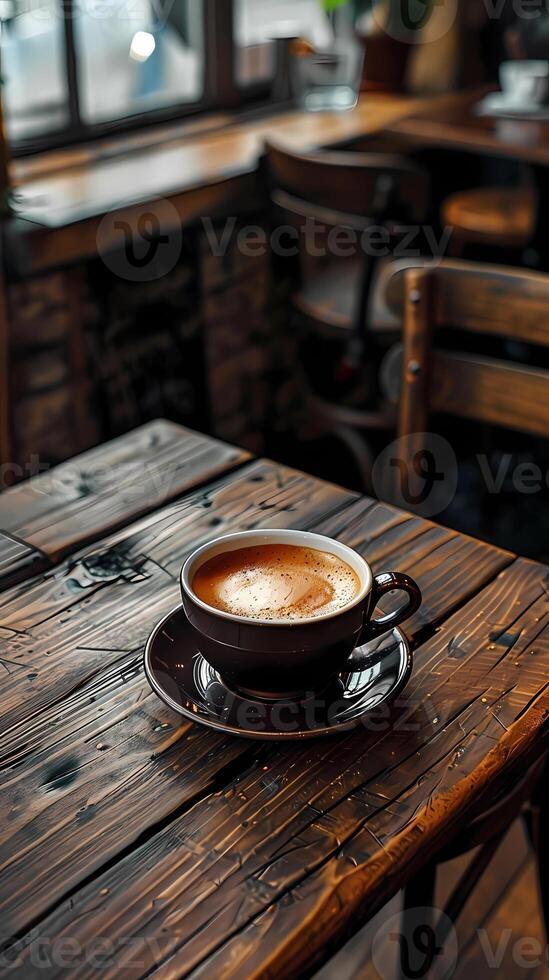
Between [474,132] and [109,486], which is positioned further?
[474,132]

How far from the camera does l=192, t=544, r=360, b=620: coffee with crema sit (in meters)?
0.83

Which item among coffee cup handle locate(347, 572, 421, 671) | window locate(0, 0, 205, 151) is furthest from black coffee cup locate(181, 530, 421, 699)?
window locate(0, 0, 205, 151)

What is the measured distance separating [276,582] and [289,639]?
0.10 m

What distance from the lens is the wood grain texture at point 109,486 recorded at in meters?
1.08

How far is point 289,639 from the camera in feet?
2.55

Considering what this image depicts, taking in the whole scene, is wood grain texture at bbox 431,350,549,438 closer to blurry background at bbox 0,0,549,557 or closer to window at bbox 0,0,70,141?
blurry background at bbox 0,0,549,557

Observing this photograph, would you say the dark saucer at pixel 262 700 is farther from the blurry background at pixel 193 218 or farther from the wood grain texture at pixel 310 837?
the blurry background at pixel 193 218

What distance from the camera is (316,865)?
70cm

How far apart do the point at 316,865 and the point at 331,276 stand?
2058 mm
